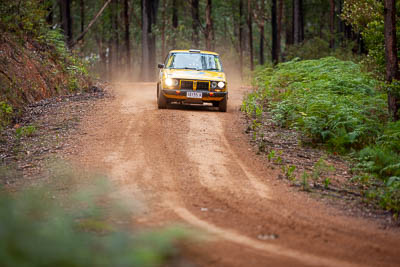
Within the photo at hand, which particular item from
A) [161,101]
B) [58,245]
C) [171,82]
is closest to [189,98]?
[171,82]

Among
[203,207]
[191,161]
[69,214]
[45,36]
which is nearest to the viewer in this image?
[69,214]

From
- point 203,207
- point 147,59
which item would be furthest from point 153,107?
point 147,59

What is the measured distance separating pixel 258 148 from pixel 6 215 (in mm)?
7928

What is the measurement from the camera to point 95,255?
118 inches

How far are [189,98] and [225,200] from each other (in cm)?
835

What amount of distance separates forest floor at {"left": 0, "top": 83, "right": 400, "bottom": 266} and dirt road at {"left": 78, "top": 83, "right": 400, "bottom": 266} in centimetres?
1

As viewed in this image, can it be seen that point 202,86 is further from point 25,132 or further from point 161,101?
point 25,132

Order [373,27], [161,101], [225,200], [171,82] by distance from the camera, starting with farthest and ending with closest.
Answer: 1. [373,27]
2. [161,101]
3. [171,82]
4. [225,200]

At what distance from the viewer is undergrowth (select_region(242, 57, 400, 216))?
9.01m

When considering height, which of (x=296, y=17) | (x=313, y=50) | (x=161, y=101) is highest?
(x=296, y=17)

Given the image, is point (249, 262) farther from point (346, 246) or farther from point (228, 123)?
point (228, 123)

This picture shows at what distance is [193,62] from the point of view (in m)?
16.0

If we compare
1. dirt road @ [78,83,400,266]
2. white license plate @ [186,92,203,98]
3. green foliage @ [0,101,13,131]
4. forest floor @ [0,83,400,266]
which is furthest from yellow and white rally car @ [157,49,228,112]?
green foliage @ [0,101,13,131]

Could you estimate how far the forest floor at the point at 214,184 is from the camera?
5.12 m
